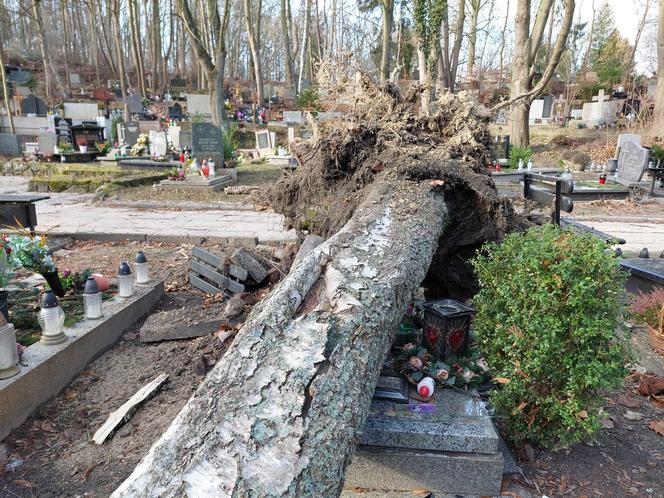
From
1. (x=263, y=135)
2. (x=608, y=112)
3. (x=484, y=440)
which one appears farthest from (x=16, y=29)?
(x=484, y=440)

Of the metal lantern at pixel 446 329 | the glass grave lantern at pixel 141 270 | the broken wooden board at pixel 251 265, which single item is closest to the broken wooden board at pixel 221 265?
the broken wooden board at pixel 251 265

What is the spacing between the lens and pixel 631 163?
40.9 ft

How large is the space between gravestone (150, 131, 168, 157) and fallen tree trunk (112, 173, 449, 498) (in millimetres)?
15064

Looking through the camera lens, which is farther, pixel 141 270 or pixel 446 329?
pixel 141 270

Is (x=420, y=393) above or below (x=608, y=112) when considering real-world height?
below

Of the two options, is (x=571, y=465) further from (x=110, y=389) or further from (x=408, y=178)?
(x=110, y=389)

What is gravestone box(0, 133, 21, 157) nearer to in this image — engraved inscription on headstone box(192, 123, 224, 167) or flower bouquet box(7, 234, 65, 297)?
engraved inscription on headstone box(192, 123, 224, 167)

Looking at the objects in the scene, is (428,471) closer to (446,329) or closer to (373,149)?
(446,329)

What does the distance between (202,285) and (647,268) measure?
4805mm

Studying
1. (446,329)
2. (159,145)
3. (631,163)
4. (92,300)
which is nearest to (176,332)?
(92,300)

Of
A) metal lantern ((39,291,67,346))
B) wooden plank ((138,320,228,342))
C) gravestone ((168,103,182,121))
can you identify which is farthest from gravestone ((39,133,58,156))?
metal lantern ((39,291,67,346))

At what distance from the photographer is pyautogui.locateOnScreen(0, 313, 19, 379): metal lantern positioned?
300 centimetres

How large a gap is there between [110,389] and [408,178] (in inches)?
109

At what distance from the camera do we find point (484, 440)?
2.38 m
